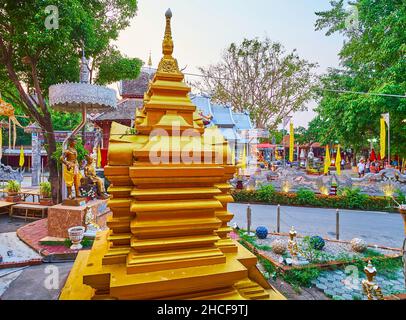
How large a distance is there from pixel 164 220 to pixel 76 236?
6.19 m

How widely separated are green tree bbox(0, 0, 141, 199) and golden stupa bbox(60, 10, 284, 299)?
8.02 m

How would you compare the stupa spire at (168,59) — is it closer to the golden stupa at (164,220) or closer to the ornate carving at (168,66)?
the ornate carving at (168,66)

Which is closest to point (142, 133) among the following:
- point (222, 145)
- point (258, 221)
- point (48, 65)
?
point (222, 145)

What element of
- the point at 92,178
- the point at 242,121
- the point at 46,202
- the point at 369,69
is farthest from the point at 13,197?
the point at 369,69

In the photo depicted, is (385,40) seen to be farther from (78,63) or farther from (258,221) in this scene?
(78,63)

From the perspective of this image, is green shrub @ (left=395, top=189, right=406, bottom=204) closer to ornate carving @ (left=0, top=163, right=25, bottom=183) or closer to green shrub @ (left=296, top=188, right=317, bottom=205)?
green shrub @ (left=296, top=188, right=317, bottom=205)

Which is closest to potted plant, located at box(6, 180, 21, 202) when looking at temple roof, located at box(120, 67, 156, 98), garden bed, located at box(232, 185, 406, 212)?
garden bed, located at box(232, 185, 406, 212)

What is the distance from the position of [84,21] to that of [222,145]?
9.73 m

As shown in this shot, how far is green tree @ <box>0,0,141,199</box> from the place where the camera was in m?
8.04

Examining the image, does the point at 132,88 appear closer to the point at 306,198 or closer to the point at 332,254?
the point at 306,198

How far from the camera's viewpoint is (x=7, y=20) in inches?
349

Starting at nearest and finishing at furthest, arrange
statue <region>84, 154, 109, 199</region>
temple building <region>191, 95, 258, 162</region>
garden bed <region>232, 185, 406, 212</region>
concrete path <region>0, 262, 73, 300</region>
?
concrete path <region>0, 262, 73, 300</region>, statue <region>84, 154, 109, 199</region>, garden bed <region>232, 185, 406, 212</region>, temple building <region>191, 95, 258, 162</region>

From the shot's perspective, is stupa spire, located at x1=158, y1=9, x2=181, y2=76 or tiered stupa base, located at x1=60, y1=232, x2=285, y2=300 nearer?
tiered stupa base, located at x1=60, y1=232, x2=285, y2=300
